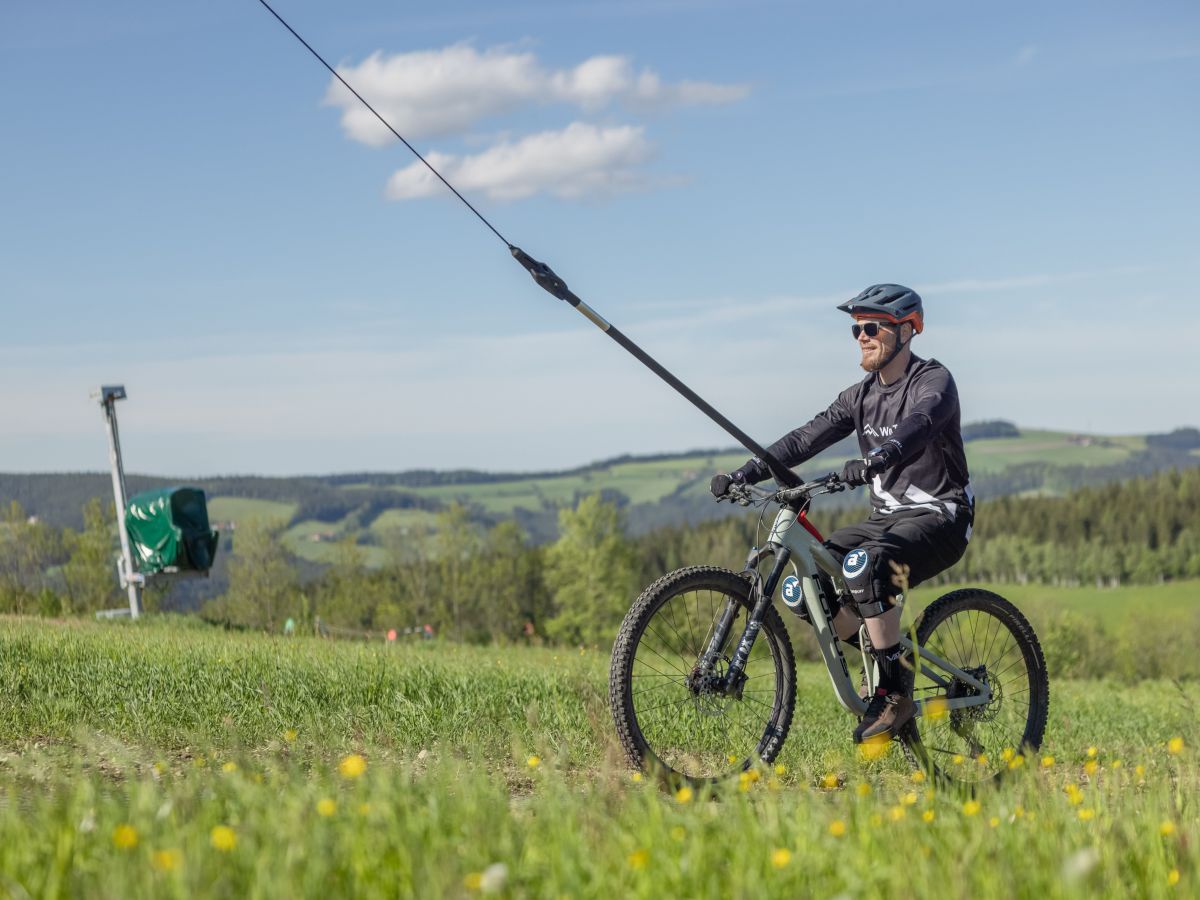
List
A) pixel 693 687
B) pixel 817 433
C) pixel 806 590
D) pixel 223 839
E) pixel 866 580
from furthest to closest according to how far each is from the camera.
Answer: pixel 817 433 < pixel 806 590 < pixel 866 580 < pixel 693 687 < pixel 223 839

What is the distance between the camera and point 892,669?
5.89 meters

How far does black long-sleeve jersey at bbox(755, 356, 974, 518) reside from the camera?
232 inches

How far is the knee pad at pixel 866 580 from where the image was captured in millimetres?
5703

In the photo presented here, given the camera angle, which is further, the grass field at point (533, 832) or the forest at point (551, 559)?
the forest at point (551, 559)

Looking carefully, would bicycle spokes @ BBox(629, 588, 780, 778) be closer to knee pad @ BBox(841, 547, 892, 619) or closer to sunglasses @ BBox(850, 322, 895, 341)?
knee pad @ BBox(841, 547, 892, 619)

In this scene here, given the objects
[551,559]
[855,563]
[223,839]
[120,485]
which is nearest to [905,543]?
[855,563]

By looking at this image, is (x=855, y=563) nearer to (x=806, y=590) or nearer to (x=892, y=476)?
(x=806, y=590)

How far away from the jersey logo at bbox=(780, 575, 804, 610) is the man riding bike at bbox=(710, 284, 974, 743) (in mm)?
239

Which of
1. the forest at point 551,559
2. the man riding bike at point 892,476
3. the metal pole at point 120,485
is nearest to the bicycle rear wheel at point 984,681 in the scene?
the man riding bike at point 892,476

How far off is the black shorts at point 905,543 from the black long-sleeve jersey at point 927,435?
0.06 meters

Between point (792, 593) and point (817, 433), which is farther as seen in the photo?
point (817, 433)

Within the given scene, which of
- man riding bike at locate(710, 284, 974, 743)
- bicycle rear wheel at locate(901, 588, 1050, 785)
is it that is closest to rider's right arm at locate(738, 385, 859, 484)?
man riding bike at locate(710, 284, 974, 743)

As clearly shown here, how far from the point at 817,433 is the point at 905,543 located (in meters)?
0.86

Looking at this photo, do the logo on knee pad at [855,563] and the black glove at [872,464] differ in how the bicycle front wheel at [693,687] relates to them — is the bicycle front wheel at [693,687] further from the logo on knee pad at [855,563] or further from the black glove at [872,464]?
the black glove at [872,464]
